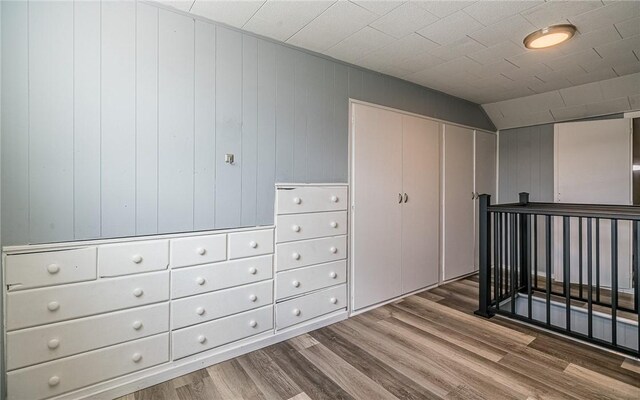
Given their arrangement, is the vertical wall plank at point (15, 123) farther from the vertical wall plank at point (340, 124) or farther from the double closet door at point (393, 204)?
the double closet door at point (393, 204)

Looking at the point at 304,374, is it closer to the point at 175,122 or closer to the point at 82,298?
the point at 82,298

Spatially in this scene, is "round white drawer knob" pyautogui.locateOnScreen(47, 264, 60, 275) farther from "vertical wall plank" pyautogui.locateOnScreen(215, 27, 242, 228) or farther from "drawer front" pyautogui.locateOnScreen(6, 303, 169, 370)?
"vertical wall plank" pyautogui.locateOnScreen(215, 27, 242, 228)

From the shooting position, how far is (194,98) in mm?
1879

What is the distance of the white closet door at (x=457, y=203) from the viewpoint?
352cm

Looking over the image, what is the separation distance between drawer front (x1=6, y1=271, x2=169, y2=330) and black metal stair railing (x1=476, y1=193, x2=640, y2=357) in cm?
267

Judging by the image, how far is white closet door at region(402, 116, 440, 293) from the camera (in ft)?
10.1

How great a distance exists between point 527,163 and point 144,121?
14.9 feet

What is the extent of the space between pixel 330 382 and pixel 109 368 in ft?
4.15

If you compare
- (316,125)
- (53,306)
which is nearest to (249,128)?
(316,125)

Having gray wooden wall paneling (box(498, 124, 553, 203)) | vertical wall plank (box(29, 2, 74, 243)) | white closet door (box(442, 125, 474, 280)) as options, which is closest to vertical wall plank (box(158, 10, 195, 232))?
vertical wall plank (box(29, 2, 74, 243))

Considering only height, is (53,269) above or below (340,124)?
below

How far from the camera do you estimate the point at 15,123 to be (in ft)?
4.60

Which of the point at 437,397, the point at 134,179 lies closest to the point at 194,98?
the point at 134,179

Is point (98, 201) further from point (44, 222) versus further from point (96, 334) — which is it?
point (96, 334)
